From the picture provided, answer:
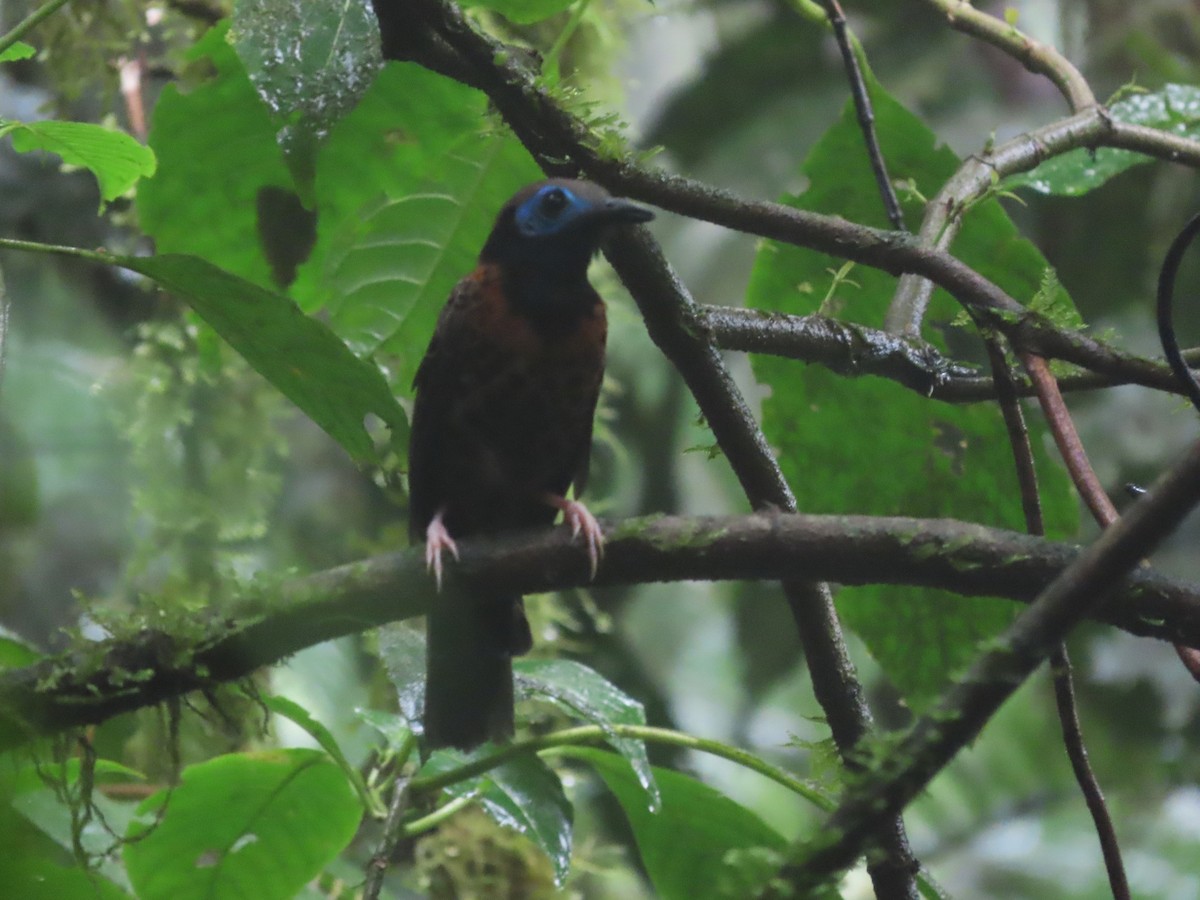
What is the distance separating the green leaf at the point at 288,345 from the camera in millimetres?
1612

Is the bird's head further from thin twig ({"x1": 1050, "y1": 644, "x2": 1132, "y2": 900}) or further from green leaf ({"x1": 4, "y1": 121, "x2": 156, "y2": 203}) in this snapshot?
thin twig ({"x1": 1050, "y1": 644, "x2": 1132, "y2": 900})

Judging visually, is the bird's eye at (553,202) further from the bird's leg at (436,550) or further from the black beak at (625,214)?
the bird's leg at (436,550)

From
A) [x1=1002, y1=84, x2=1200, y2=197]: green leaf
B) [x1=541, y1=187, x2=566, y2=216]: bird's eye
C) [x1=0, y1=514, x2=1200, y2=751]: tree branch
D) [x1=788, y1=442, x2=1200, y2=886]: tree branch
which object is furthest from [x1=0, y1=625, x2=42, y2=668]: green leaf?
[x1=1002, y1=84, x2=1200, y2=197]: green leaf

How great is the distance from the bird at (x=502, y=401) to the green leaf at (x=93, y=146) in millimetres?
650

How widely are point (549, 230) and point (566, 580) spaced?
911 millimetres

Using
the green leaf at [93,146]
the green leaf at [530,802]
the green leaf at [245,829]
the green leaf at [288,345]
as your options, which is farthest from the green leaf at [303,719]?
the green leaf at [93,146]

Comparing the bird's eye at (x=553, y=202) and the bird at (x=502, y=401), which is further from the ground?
the bird's eye at (x=553, y=202)

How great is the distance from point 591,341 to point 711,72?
3183mm

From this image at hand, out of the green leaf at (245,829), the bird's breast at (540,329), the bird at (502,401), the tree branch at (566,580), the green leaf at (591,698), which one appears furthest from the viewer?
the bird's breast at (540,329)

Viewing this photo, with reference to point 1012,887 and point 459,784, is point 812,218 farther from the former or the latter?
point 1012,887

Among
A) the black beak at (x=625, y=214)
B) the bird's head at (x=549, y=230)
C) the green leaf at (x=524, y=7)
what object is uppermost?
the green leaf at (x=524, y=7)

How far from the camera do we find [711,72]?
16.7ft

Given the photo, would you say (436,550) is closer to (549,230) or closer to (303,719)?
(303,719)

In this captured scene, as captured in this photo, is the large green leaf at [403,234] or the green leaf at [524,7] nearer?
the green leaf at [524,7]
